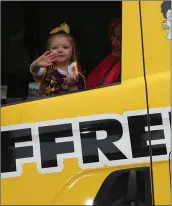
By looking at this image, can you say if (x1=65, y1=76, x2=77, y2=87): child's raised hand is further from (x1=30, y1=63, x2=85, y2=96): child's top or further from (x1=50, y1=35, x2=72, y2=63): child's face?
(x1=50, y1=35, x2=72, y2=63): child's face

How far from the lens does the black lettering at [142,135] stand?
196 centimetres

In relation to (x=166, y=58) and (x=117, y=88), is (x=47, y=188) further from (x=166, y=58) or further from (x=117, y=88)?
(x=166, y=58)

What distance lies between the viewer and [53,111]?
Answer: 2.01 metres

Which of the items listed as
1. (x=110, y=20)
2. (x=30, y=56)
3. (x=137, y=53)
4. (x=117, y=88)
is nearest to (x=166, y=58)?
(x=137, y=53)

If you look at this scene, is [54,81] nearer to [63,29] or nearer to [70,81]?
[70,81]

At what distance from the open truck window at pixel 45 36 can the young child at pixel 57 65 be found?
0.11 ft

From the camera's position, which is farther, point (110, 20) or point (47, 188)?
point (110, 20)

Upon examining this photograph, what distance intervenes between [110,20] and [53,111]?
626 millimetres

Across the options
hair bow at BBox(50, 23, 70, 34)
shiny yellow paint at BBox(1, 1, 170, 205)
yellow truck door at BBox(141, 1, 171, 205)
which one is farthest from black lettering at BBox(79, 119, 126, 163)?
hair bow at BBox(50, 23, 70, 34)

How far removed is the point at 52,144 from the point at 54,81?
37cm

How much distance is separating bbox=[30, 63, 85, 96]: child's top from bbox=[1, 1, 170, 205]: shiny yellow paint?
0.25 feet

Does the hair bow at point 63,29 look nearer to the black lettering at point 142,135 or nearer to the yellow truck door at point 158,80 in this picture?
the yellow truck door at point 158,80

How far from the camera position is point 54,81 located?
217 cm

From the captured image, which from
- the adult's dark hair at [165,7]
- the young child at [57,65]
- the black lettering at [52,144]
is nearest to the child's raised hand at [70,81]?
the young child at [57,65]
